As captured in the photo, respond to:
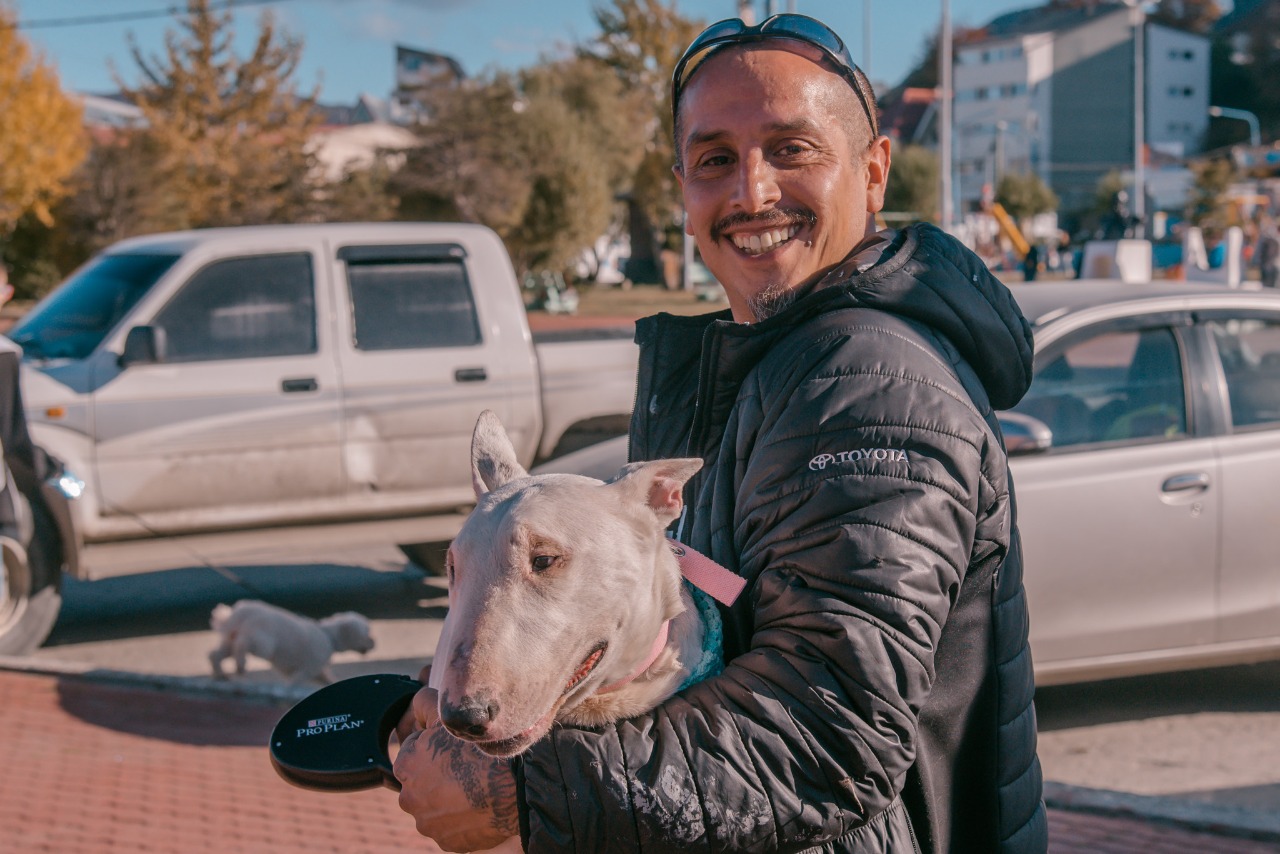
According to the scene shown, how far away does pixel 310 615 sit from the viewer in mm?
7848

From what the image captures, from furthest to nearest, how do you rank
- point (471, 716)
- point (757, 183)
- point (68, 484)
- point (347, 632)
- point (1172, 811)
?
1. point (347, 632)
2. point (68, 484)
3. point (1172, 811)
4. point (757, 183)
5. point (471, 716)

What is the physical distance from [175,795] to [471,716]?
385 cm

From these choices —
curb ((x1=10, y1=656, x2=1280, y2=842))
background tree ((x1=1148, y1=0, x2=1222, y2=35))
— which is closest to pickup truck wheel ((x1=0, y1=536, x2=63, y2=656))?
curb ((x1=10, y1=656, x2=1280, y2=842))

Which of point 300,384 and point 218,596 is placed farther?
point 218,596

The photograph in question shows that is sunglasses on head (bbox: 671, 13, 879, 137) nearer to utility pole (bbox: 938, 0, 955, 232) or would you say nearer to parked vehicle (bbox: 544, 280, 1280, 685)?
parked vehicle (bbox: 544, 280, 1280, 685)

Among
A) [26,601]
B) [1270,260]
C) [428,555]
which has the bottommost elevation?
[428,555]

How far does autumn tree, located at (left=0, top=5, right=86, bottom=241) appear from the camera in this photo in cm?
2805

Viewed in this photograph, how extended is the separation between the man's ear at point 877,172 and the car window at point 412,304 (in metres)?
5.68

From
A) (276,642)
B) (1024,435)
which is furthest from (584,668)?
(276,642)

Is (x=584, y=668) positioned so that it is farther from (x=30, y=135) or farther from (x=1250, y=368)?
(x=30, y=135)

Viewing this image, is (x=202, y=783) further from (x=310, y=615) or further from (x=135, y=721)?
(x=310, y=615)

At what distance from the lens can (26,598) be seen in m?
6.66

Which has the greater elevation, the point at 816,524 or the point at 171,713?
the point at 816,524

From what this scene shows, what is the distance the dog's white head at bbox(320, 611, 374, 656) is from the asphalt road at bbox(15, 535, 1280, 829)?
26 cm
